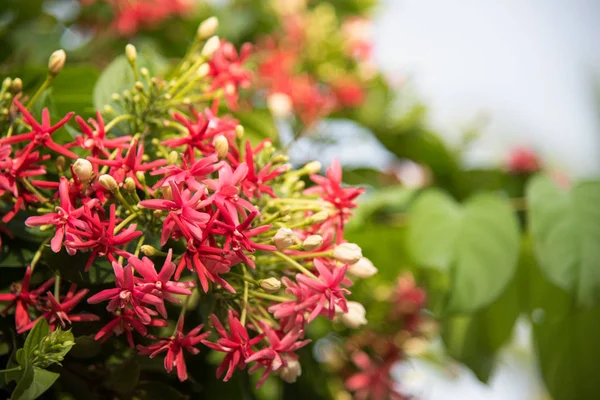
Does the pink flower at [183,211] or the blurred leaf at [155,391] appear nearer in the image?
the pink flower at [183,211]

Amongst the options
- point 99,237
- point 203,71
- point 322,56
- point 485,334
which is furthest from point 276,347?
point 322,56

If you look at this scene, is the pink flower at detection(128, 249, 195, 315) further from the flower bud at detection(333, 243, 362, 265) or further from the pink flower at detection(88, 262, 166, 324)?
the flower bud at detection(333, 243, 362, 265)

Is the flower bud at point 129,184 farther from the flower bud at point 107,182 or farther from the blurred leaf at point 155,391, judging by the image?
the blurred leaf at point 155,391

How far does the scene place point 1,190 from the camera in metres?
0.40

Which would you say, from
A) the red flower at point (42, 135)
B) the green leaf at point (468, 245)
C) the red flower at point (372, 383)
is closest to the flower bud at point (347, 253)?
the red flower at point (42, 135)

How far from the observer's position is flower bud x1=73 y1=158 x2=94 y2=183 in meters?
0.38

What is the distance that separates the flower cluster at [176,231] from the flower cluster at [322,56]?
2.21ft

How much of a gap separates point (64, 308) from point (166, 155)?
136mm

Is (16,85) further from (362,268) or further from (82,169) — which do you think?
(362,268)

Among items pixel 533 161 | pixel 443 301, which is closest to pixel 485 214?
pixel 443 301

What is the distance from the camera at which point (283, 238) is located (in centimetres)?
40

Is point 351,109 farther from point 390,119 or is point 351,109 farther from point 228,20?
point 228,20

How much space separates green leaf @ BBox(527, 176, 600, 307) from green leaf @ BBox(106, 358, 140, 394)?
20.6 inches

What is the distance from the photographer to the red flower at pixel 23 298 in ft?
1.34
